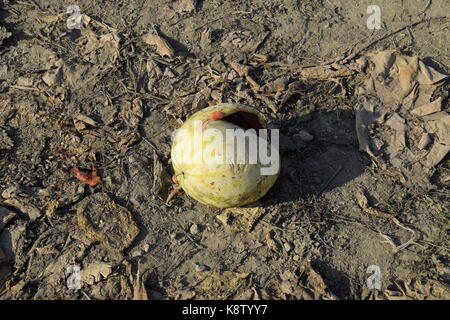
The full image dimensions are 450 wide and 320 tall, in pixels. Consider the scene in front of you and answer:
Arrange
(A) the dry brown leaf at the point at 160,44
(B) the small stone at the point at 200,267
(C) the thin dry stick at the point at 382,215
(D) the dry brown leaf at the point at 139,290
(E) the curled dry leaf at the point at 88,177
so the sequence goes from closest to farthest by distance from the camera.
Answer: (D) the dry brown leaf at the point at 139,290 → (B) the small stone at the point at 200,267 → (C) the thin dry stick at the point at 382,215 → (E) the curled dry leaf at the point at 88,177 → (A) the dry brown leaf at the point at 160,44

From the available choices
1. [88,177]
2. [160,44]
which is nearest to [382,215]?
[88,177]

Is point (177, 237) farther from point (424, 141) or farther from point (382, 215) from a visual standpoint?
point (424, 141)

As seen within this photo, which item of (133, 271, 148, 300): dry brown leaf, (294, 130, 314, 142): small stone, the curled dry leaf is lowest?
(133, 271, 148, 300): dry brown leaf

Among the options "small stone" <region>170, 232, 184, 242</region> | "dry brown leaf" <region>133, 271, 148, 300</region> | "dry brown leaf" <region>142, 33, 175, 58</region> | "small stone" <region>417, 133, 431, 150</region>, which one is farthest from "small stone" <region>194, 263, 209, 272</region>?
"small stone" <region>417, 133, 431, 150</region>

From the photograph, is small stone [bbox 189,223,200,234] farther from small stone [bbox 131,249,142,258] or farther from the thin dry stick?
the thin dry stick

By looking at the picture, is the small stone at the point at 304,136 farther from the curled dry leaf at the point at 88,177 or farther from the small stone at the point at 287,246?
the curled dry leaf at the point at 88,177

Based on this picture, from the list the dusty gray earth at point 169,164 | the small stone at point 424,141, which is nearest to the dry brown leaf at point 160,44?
the dusty gray earth at point 169,164
